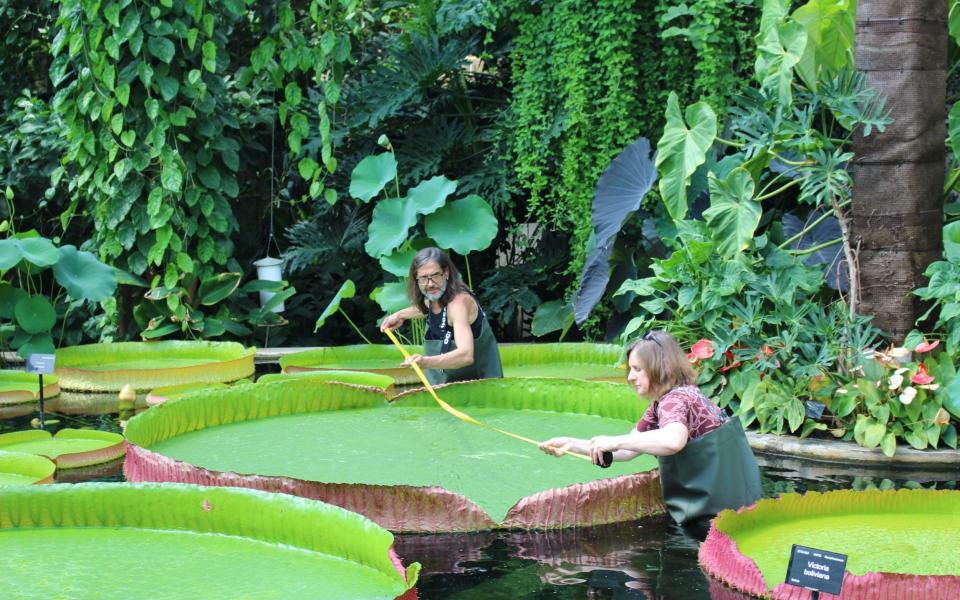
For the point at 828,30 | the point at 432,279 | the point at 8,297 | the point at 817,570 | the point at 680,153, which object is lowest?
Result: the point at 817,570

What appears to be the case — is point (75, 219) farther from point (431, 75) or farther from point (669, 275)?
point (669, 275)

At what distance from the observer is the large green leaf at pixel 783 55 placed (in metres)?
5.61

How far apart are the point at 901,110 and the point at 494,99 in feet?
15.0

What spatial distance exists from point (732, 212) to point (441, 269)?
144cm

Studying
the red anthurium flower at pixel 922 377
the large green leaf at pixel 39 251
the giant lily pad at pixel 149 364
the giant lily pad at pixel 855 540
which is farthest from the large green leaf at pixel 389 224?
the giant lily pad at pixel 855 540

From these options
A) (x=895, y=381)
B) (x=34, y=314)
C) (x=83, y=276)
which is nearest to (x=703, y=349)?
(x=895, y=381)

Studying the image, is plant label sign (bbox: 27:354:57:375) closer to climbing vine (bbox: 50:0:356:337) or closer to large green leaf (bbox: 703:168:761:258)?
climbing vine (bbox: 50:0:356:337)

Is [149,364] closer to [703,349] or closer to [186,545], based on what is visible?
[703,349]

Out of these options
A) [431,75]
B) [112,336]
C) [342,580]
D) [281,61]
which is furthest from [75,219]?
[342,580]

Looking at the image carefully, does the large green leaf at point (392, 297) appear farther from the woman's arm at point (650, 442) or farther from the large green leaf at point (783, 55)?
the woman's arm at point (650, 442)

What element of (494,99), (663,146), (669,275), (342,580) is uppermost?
(494,99)

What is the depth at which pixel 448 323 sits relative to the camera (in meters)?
5.81

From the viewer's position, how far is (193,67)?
8648 mm

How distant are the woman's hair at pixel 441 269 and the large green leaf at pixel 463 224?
235 cm
